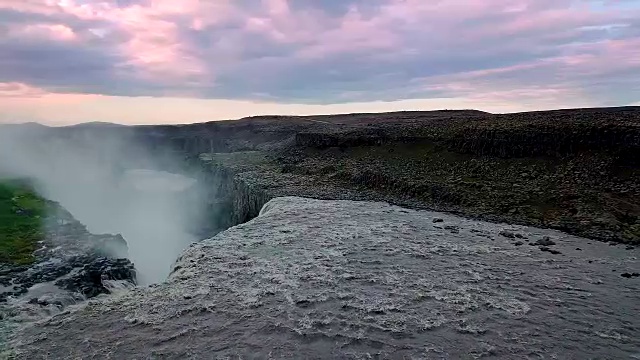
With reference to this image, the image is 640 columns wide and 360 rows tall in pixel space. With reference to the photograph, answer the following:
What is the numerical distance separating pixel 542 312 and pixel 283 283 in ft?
25.7

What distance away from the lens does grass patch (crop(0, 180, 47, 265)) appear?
2273 centimetres

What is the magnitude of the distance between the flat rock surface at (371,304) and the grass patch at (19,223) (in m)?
9.47

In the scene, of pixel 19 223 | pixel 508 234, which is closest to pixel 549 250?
pixel 508 234

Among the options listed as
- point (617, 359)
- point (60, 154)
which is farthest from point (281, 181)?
point (60, 154)

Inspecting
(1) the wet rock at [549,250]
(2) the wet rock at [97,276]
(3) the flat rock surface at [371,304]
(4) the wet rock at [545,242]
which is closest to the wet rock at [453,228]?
(3) the flat rock surface at [371,304]

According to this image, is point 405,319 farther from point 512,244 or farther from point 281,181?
point 281,181

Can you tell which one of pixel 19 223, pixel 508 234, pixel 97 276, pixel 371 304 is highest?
pixel 508 234

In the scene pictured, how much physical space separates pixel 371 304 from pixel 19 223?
78.5 feet

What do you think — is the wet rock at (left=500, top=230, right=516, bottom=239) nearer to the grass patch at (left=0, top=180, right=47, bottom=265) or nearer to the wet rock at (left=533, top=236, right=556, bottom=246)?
the wet rock at (left=533, top=236, right=556, bottom=246)

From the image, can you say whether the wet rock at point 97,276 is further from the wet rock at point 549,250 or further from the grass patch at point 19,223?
the wet rock at point 549,250

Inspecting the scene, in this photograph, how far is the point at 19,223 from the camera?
93.2 ft

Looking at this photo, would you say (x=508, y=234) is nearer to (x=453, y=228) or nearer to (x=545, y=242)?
(x=545, y=242)

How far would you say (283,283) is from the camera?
15891mm

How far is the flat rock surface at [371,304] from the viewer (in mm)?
11938
